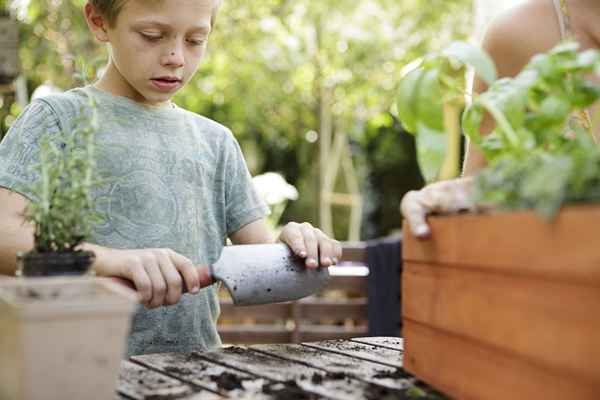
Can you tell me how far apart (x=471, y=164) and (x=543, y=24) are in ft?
1.14

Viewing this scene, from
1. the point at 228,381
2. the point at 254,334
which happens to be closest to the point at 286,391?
the point at 228,381

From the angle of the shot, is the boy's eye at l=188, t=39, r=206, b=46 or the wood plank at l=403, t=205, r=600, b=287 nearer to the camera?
the wood plank at l=403, t=205, r=600, b=287

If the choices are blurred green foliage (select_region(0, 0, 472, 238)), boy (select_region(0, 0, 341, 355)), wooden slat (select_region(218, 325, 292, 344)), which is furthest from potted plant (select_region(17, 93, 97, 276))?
blurred green foliage (select_region(0, 0, 472, 238))

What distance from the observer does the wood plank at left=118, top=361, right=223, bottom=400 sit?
1051 millimetres

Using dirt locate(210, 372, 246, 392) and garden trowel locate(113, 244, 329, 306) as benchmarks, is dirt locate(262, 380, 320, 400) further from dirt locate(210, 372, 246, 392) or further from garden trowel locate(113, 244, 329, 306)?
garden trowel locate(113, 244, 329, 306)

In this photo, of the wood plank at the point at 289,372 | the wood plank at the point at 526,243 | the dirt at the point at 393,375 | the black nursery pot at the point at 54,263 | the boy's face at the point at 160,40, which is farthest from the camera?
the boy's face at the point at 160,40

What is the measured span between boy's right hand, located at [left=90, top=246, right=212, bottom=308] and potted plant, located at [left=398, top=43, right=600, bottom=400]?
371mm

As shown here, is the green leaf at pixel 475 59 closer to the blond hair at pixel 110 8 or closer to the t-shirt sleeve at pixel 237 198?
the blond hair at pixel 110 8

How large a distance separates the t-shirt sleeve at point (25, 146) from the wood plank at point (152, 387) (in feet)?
1.42

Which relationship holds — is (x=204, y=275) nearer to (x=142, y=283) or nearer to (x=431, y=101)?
(x=142, y=283)

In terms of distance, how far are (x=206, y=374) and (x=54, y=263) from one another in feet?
1.11

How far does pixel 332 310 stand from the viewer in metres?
5.66

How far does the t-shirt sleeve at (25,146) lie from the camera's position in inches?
59.9

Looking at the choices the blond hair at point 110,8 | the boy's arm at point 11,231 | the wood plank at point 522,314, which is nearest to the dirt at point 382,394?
the wood plank at point 522,314
